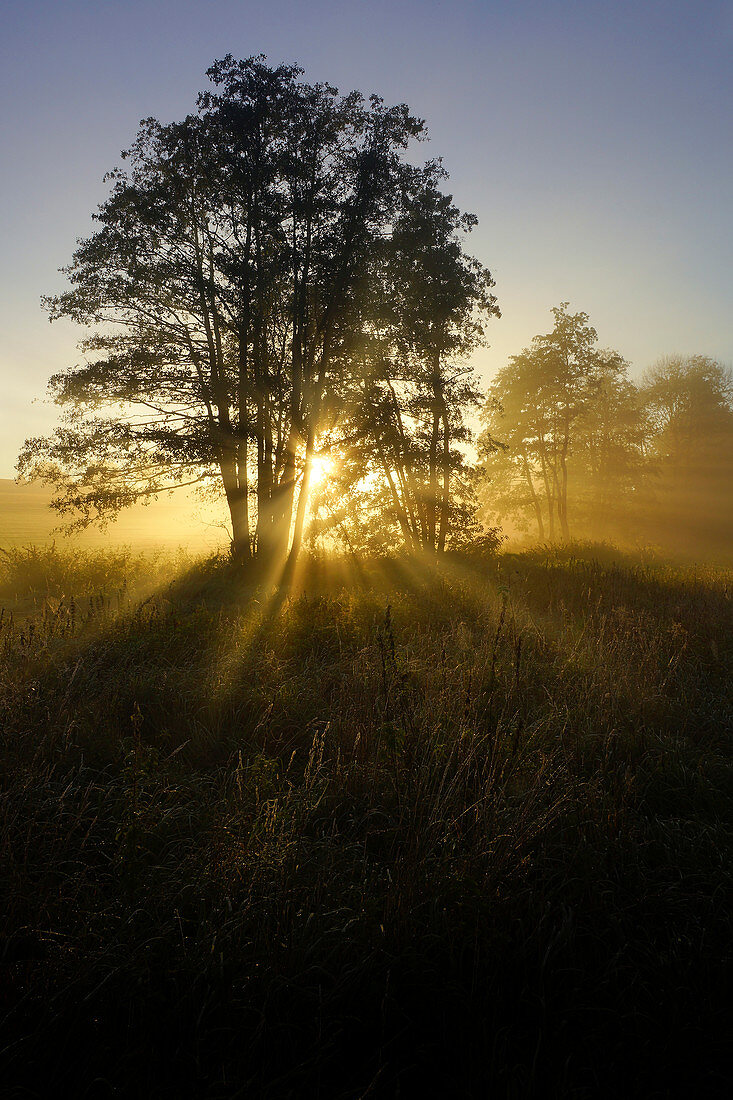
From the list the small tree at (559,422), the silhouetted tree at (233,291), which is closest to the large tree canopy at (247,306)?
the silhouetted tree at (233,291)

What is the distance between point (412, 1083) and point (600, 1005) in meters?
0.92

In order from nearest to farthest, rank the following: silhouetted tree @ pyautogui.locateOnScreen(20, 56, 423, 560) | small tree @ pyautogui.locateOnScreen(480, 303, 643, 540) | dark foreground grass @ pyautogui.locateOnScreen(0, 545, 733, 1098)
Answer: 1. dark foreground grass @ pyautogui.locateOnScreen(0, 545, 733, 1098)
2. silhouetted tree @ pyautogui.locateOnScreen(20, 56, 423, 560)
3. small tree @ pyautogui.locateOnScreen(480, 303, 643, 540)

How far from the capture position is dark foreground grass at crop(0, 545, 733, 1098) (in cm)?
207

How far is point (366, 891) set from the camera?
9.37ft

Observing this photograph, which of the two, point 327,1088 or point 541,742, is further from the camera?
point 541,742

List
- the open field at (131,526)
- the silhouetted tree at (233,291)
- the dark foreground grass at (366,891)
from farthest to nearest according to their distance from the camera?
the open field at (131,526), the silhouetted tree at (233,291), the dark foreground grass at (366,891)

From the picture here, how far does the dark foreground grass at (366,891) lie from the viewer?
207 centimetres

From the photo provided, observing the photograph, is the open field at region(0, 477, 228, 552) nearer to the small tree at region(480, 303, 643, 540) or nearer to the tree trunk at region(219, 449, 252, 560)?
the tree trunk at region(219, 449, 252, 560)

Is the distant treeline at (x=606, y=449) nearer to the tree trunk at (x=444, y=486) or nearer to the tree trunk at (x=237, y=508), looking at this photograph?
the tree trunk at (x=444, y=486)

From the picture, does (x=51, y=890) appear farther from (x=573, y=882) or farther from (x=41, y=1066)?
(x=573, y=882)

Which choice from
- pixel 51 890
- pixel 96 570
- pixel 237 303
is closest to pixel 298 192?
pixel 237 303

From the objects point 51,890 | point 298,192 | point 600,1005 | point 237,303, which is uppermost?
point 298,192

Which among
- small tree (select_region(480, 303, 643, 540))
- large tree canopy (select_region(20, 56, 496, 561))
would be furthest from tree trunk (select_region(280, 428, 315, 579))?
small tree (select_region(480, 303, 643, 540))

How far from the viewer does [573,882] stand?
2.99 m
